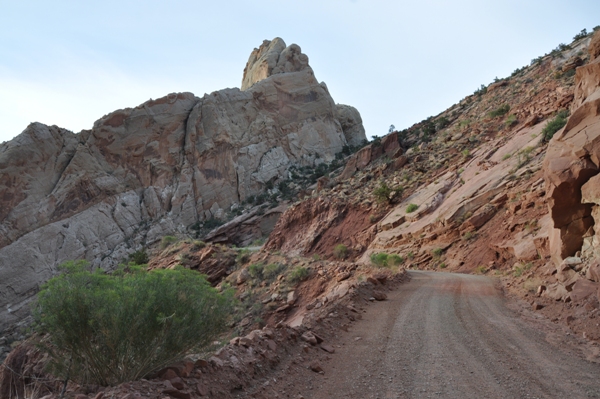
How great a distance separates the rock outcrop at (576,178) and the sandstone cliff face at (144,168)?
1945 inches

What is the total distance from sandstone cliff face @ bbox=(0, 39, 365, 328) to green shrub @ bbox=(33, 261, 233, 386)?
4734 centimetres

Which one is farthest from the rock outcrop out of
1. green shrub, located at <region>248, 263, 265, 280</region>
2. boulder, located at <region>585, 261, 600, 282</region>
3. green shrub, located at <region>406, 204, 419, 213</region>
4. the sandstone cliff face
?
the sandstone cliff face

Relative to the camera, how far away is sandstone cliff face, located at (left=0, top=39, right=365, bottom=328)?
171ft

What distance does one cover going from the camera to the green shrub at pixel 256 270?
22.5 metres

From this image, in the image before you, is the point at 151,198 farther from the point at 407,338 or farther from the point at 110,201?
the point at 407,338

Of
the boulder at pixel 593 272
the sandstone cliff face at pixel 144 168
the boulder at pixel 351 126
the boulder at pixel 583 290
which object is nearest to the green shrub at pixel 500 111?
the boulder at pixel 593 272

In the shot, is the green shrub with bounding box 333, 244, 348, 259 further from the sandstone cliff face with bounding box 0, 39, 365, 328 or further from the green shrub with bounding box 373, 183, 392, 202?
the sandstone cliff face with bounding box 0, 39, 365, 328

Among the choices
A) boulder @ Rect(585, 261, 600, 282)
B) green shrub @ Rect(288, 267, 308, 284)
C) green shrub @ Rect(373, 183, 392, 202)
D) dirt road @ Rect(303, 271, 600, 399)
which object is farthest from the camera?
green shrub @ Rect(373, 183, 392, 202)

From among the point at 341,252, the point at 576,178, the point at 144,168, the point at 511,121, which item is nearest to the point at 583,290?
the point at 576,178

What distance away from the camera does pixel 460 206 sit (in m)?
24.8

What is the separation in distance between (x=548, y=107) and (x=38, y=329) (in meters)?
34.3

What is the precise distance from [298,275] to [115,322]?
562 inches

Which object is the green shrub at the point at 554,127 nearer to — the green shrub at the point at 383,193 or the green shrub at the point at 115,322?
the green shrub at the point at 383,193

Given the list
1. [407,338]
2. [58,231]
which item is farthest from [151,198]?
[407,338]
